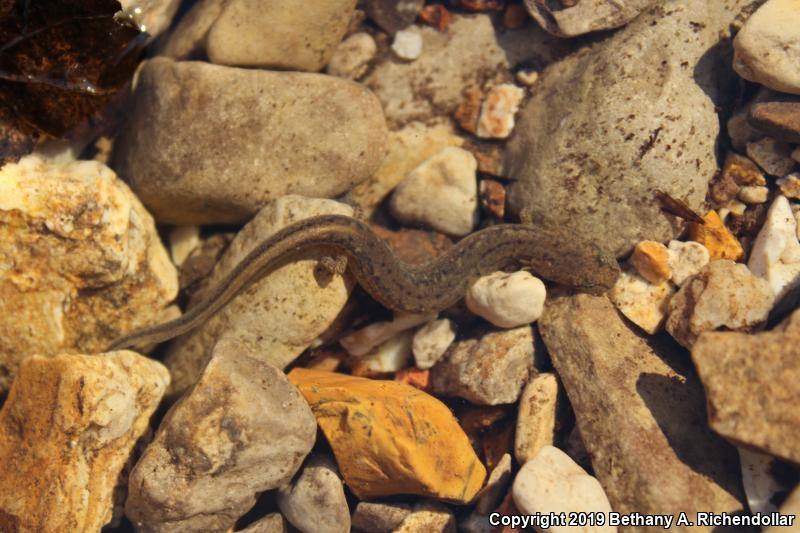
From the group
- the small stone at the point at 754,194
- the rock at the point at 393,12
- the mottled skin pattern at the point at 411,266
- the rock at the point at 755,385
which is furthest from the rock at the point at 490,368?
the rock at the point at 393,12

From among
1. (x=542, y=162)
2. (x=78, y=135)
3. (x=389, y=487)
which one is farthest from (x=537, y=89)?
(x=78, y=135)

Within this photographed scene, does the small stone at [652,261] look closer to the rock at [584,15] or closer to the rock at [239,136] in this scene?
the rock at [584,15]

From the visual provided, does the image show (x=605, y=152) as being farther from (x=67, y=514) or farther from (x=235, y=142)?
(x=67, y=514)

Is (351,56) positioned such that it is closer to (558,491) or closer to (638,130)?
(638,130)

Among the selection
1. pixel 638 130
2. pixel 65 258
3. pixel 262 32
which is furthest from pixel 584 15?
pixel 65 258

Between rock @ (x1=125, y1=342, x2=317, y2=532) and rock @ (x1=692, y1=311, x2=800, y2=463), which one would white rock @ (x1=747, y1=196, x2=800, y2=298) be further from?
rock @ (x1=125, y1=342, x2=317, y2=532)

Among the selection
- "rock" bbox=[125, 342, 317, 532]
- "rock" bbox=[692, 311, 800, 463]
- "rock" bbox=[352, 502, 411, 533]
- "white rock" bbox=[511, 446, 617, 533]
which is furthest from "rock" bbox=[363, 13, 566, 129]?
"rock" bbox=[352, 502, 411, 533]
